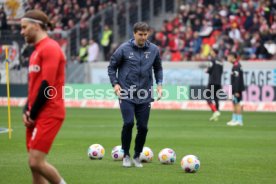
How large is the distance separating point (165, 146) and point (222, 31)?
19.6 meters

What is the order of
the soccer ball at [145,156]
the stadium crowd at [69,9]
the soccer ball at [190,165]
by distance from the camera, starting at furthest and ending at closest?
the stadium crowd at [69,9]
the soccer ball at [145,156]
the soccer ball at [190,165]

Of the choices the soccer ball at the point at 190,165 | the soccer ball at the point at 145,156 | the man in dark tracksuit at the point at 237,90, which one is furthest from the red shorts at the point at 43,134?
the man in dark tracksuit at the point at 237,90

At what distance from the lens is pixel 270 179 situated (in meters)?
12.2

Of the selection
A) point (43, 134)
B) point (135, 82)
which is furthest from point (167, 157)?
point (43, 134)

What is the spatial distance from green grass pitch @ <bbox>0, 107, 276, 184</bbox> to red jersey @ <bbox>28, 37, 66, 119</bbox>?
2.77 metres

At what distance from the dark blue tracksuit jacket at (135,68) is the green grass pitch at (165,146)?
54.8 inches

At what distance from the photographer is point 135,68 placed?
13.9 meters

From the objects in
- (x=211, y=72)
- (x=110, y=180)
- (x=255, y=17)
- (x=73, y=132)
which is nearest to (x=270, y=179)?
(x=110, y=180)

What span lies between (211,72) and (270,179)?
15913mm

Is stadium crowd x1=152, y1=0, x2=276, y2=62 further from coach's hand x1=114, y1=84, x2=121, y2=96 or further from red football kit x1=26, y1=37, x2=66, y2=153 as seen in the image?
red football kit x1=26, y1=37, x2=66, y2=153

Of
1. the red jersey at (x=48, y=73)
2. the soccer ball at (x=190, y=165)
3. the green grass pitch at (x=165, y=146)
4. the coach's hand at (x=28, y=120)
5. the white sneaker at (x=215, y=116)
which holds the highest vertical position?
the red jersey at (x=48, y=73)

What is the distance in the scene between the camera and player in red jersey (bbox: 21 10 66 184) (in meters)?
9.19

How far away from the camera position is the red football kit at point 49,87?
9.20 metres

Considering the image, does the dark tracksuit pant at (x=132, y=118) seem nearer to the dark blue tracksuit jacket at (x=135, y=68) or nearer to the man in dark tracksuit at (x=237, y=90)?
the dark blue tracksuit jacket at (x=135, y=68)
